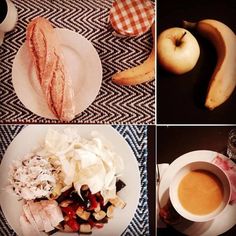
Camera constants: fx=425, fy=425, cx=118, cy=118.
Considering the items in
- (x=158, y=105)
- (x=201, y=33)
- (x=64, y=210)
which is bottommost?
(x=64, y=210)

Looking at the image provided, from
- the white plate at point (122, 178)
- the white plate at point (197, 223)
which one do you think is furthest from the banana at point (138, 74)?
the white plate at point (197, 223)

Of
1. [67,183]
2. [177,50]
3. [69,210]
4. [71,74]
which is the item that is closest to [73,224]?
[69,210]

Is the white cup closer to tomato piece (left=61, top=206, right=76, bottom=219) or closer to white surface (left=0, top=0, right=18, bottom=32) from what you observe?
white surface (left=0, top=0, right=18, bottom=32)

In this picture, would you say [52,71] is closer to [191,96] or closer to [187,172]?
[191,96]

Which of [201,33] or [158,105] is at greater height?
[201,33]

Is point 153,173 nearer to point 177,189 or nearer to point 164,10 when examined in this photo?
point 177,189

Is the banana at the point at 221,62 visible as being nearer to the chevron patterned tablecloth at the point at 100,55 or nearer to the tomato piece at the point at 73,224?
the chevron patterned tablecloth at the point at 100,55

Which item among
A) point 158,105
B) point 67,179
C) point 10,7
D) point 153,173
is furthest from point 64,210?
point 10,7
